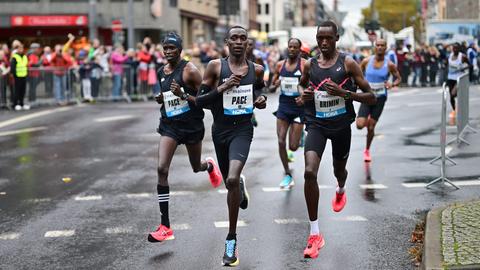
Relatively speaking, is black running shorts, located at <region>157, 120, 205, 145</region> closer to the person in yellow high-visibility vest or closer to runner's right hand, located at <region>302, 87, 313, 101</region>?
runner's right hand, located at <region>302, 87, 313, 101</region>

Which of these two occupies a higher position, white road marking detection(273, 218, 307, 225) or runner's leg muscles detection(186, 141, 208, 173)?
runner's leg muscles detection(186, 141, 208, 173)

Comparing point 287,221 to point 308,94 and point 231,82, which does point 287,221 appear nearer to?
point 308,94

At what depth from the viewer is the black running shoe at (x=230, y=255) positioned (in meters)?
6.73

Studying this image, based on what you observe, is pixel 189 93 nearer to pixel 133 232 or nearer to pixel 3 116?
pixel 133 232

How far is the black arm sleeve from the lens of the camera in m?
7.21

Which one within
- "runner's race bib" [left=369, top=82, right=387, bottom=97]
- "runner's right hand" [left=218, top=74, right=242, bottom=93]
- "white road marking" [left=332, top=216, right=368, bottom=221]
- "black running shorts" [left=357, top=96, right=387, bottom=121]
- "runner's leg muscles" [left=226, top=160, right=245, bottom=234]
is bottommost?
"white road marking" [left=332, top=216, right=368, bottom=221]

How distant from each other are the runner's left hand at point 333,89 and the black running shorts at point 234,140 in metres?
0.78

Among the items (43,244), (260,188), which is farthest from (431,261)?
(260,188)

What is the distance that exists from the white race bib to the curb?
4.23 ft

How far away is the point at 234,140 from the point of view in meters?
7.28

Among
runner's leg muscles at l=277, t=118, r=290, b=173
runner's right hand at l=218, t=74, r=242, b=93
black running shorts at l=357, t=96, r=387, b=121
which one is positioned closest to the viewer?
runner's right hand at l=218, t=74, r=242, b=93

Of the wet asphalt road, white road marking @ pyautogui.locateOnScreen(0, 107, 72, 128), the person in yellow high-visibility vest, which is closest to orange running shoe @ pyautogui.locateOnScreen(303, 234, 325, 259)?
the wet asphalt road

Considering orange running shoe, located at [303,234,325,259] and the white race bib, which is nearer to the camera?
orange running shoe, located at [303,234,325,259]

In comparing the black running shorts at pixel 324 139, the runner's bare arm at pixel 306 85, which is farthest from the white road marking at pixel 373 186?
the runner's bare arm at pixel 306 85
